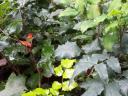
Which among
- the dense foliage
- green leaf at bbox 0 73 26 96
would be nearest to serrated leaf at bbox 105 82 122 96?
the dense foliage

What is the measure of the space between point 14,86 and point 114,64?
59 centimetres

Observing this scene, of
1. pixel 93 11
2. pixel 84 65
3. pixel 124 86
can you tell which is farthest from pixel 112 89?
pixel 93 11

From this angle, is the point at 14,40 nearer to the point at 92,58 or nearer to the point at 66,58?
the point at 66,58

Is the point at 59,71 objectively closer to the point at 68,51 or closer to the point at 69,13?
the point at 68,51

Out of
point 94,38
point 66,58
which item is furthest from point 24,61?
Answer: point 94,38

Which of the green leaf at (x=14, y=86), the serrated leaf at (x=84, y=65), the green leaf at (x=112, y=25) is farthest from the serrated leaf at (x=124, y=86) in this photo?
the green leaf at (x=14, y=86)

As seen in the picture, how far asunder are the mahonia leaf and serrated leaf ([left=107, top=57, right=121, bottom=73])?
231 millimetres

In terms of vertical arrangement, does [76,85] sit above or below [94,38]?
below

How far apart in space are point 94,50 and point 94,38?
0.38ft

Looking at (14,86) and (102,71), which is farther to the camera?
(14,86)

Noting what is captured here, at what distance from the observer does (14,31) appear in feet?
5.98

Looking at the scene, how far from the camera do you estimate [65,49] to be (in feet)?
5.58

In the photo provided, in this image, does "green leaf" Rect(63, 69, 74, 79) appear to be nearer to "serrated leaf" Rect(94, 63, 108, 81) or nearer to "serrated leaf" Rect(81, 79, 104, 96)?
"serrated leaf" Rect(81, 79, 104, 96)

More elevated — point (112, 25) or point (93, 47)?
point (112, 25)
